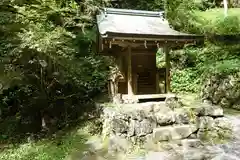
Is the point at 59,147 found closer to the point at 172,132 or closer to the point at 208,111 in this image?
the point at 172,132

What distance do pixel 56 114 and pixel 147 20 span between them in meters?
5.66

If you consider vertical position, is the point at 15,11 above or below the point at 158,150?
above

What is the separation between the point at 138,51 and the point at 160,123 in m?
3.15

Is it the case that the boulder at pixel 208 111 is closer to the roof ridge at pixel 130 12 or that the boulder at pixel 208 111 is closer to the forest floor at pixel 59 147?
the forest floor at pixel 59 147

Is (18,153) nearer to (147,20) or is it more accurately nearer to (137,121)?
(137,121)

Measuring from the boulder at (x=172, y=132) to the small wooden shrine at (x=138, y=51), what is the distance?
1.75 meters

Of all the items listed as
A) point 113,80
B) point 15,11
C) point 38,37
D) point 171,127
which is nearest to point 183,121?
point 171,127

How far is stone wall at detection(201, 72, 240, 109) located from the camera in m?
12.0

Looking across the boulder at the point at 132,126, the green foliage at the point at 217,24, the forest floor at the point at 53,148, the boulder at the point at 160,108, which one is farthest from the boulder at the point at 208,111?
the green foliage at the point at 217,24

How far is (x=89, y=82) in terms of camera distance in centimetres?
1291

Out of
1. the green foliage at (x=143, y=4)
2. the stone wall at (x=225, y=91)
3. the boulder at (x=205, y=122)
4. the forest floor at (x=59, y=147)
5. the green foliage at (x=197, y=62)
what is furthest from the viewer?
the green foliage at (x=143, y=4)

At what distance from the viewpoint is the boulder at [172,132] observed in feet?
28.2

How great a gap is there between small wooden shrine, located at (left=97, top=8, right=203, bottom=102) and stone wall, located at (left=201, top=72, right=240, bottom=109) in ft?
10.0


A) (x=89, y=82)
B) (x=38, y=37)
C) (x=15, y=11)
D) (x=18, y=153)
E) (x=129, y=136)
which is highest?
(x=15, y=11)
